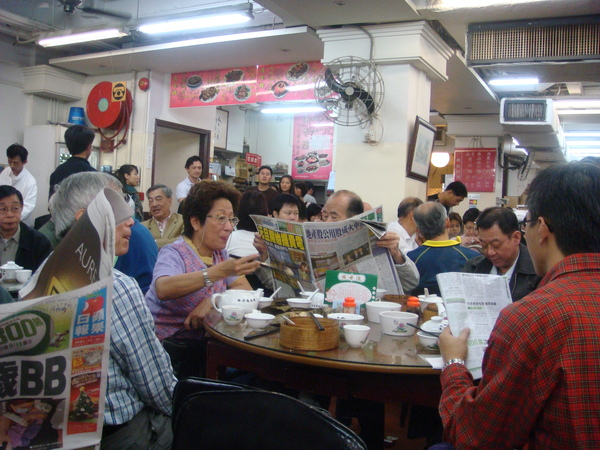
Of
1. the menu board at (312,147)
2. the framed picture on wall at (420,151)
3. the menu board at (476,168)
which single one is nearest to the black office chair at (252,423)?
the framed picture on wall at (420,151)

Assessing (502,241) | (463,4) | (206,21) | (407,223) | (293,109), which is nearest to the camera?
(502,241)

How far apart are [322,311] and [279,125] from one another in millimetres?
10590

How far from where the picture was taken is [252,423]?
3.49ft

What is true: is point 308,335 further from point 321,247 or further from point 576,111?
point 576,111

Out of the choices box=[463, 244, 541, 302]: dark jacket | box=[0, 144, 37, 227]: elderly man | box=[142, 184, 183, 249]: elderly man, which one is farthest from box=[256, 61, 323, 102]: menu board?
box=[463, 244, 541, 302]: dark jacket

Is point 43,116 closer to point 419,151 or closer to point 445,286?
point 419,151

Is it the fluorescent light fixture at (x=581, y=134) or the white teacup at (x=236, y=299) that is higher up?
the fluorescent light fixture at (x=581, y=134)

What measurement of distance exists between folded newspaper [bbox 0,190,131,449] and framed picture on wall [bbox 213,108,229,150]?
33.2ft

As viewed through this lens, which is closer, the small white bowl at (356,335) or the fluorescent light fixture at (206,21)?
the small white bowl at (356,335)

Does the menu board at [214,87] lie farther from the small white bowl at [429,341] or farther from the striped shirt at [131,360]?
the striped shirt at [131,360]

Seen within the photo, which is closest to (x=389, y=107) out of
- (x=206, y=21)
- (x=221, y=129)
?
(x=206, y=21)

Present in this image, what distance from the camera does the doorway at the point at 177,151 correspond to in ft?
27.9

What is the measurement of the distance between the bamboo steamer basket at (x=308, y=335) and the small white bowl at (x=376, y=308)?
415 millimetres

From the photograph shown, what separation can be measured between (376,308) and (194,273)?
766 millimetres
